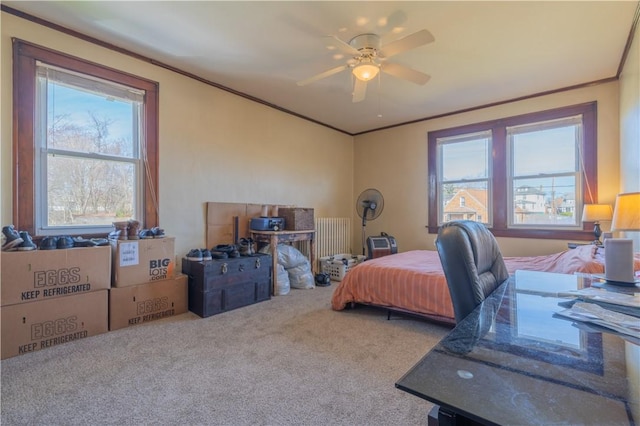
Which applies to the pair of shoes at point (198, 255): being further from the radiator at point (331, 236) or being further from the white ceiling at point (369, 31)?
the white ceiling at point (369, 31)

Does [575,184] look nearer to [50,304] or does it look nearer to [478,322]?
[478,322]

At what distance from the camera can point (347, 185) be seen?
5.51 metres

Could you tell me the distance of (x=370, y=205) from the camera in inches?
190

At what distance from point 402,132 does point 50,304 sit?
4.80m

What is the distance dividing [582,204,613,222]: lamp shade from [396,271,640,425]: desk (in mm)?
3025

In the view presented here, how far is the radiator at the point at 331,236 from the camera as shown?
4660mm

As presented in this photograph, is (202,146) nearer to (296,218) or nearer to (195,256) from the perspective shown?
(195,256)

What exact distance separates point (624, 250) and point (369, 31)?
7.36 feet

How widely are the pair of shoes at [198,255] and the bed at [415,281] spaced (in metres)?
1.39

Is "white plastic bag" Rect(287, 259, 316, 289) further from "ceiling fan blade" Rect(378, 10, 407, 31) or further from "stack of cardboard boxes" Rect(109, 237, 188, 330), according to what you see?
"ceiling fan blade" Rect(378, 10, 407, 31)

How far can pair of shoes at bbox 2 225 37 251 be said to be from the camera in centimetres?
204

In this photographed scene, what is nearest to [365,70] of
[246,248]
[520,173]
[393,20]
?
[393,20]

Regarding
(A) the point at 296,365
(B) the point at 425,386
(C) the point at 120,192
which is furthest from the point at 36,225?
(B) the point at 425,386

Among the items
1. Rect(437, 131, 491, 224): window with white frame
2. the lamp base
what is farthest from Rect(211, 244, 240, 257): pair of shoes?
Rect(437, 131, 491, 224): window with white frame
